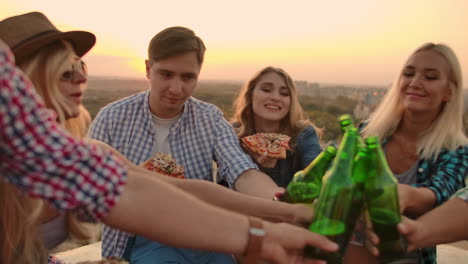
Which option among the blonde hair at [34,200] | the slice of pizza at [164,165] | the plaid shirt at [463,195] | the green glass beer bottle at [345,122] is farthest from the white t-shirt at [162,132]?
the plaid shirt at [463,195]

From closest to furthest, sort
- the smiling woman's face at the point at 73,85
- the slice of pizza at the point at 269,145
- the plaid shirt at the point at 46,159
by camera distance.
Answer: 1. the plaid shirt at the point at 46,159
2. the smiling woman's face at the point at 73,85
3. the slice of pizza at the point at 269,145

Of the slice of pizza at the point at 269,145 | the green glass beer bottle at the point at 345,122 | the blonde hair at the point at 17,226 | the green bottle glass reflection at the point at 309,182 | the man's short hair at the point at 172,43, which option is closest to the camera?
the blonde hair at the point at 17,226

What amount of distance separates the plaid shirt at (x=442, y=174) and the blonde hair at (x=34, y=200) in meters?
2.00

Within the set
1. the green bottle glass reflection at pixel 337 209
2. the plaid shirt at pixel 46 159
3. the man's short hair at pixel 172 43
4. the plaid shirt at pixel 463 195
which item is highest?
the man's short hair at pixel 172 43

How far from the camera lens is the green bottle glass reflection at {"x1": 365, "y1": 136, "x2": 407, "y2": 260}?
149 cm

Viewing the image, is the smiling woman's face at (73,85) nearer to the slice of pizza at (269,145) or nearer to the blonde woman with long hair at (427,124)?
the slice of pizza at (269,145)

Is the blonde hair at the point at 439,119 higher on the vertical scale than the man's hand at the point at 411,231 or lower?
higher

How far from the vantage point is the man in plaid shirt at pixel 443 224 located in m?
1.73

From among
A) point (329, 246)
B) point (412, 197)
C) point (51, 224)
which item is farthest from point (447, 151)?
point (51, 224)

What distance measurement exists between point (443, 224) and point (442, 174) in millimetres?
514

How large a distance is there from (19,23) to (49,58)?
242mm

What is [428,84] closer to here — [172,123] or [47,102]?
[172,123]

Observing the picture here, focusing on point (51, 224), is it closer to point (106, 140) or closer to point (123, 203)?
point (106, 140)

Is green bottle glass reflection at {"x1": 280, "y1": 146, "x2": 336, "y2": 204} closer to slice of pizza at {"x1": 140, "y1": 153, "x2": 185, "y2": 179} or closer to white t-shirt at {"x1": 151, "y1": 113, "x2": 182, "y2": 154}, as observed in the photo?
slice of pizza at {"x1": 140, "y1": 153, "x2": 185, "y2": 179}
